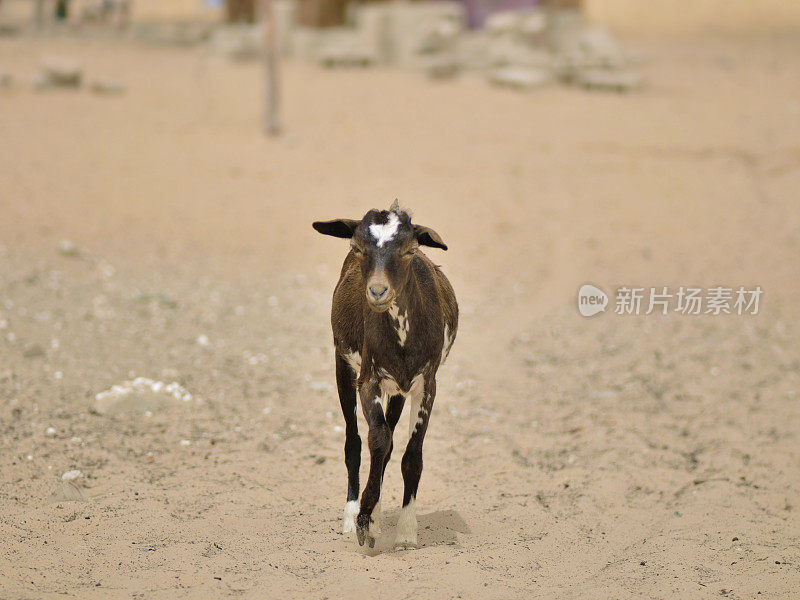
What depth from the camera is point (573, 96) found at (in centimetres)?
1722

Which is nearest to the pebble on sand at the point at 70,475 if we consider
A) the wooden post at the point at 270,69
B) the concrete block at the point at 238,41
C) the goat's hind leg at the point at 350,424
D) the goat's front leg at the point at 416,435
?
the goat's hind leg at the point at 350,424

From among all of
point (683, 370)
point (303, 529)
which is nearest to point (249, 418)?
point (303, 529)

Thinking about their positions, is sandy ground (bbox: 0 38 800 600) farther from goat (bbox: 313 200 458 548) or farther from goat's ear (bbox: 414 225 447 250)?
goat's ear (bbox: 414 225 447 250)

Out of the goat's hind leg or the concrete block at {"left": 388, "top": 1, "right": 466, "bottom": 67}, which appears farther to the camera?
the concrete block at {"left": 388, "top": 1, "right": 466, "bottom": 67}

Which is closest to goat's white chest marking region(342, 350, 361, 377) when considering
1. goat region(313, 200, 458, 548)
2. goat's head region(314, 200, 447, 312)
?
goat region(313, 200, 458, 548)

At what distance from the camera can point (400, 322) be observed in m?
4.52

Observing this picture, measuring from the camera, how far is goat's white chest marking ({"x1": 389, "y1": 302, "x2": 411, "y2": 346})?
448 cm

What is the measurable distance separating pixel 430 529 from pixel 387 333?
1.47 meters

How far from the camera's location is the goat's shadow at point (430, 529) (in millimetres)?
5031

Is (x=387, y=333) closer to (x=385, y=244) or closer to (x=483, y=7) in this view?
(x=385, y=244)

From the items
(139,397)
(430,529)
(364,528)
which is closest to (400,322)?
(364,528)

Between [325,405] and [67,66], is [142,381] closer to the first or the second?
[325,405]

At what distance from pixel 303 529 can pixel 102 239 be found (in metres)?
7.47

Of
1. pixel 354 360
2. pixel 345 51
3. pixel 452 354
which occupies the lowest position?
pixel 452 354
